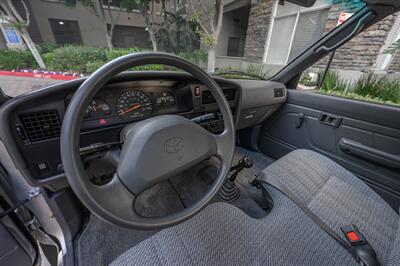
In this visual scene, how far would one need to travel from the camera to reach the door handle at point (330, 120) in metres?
1.38

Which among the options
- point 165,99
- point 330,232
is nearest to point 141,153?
point 165,99

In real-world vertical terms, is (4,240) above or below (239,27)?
below

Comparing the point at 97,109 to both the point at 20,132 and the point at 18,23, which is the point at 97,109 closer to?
the point at 20,132

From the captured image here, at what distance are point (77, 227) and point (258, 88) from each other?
5.63ft

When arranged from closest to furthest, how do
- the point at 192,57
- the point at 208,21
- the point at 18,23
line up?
the point at 18,23 < the point at 192,57 < the point at 208,21

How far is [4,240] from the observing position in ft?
2.32

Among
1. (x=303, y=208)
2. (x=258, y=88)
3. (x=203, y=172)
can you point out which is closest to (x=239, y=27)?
(x=258, y=88)

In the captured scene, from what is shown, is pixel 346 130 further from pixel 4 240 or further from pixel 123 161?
pixel 4 240

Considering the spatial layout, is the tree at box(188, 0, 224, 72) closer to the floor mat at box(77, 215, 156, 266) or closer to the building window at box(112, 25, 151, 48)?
the building window at box(112, 25, 151, 48)

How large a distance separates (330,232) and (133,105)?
1140 mm

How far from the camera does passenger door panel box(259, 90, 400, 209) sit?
1171mm

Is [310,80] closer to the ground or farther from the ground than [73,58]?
closer to the ground

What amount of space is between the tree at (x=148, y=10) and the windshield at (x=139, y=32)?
2cm

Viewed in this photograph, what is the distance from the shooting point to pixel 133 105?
39.0 inches
